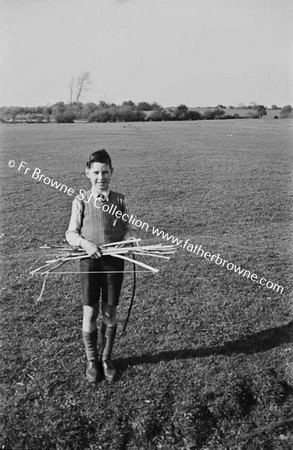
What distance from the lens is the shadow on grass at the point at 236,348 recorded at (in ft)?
13.6

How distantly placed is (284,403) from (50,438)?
2012 millimetres

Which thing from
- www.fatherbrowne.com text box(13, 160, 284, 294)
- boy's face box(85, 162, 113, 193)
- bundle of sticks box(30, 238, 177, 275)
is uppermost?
boy's face box(85, 162, 113, 193)

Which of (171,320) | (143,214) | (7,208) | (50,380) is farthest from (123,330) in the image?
(7,208)

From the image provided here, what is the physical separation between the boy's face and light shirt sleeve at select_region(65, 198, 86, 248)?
0.21 metres

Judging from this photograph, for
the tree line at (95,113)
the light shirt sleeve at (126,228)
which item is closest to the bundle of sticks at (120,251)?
the light shirt sleeve at (126,228)

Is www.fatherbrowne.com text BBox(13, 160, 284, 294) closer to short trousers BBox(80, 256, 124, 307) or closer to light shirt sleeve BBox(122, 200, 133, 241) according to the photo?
light shirt sleeve BBox(122, 200, 133, 241)

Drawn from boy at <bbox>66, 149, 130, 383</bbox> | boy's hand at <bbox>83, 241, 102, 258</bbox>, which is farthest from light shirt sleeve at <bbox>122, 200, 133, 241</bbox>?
boy's hand at <bbox>83, 241, 102, 258</bbox>

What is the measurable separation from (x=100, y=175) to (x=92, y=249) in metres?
0.60

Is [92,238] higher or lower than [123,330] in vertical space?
higher

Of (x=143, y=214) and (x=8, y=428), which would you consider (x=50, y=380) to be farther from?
(x=143, y=214)

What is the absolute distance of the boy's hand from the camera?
333 cm

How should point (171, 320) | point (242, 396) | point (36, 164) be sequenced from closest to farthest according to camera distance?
point (242, 396) → point (171, 320) → point (36, 164)

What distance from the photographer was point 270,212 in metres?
10.4

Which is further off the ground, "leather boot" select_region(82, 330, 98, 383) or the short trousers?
the short trousers
